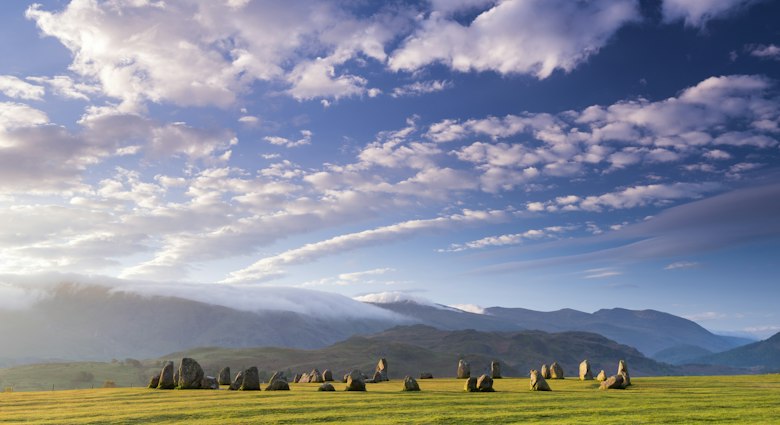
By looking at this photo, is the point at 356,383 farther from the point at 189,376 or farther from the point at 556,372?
the point at 556,372

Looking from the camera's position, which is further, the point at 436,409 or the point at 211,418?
the point at 436,409

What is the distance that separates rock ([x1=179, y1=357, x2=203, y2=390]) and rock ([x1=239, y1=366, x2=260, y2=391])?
4.49m

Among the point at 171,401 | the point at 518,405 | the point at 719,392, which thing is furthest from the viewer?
the point at 719,392

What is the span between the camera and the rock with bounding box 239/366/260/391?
51.4 metres

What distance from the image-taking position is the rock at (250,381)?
51.4m

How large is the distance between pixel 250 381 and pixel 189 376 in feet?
19.7

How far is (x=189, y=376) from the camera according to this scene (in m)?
52.8

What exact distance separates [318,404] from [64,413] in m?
14.3

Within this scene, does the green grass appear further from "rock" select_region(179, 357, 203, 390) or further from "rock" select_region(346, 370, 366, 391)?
"rock" select_region(179, 357, 203, 390)

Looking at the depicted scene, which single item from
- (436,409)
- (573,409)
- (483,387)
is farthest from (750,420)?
(483,387)

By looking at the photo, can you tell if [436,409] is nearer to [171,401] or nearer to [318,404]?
[318,404]

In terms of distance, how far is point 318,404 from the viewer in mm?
35250

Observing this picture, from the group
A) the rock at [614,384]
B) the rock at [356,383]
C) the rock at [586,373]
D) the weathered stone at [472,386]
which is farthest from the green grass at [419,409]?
the rock at [586,373]

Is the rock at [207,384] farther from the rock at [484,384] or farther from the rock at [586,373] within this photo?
the rock at [586,373]
